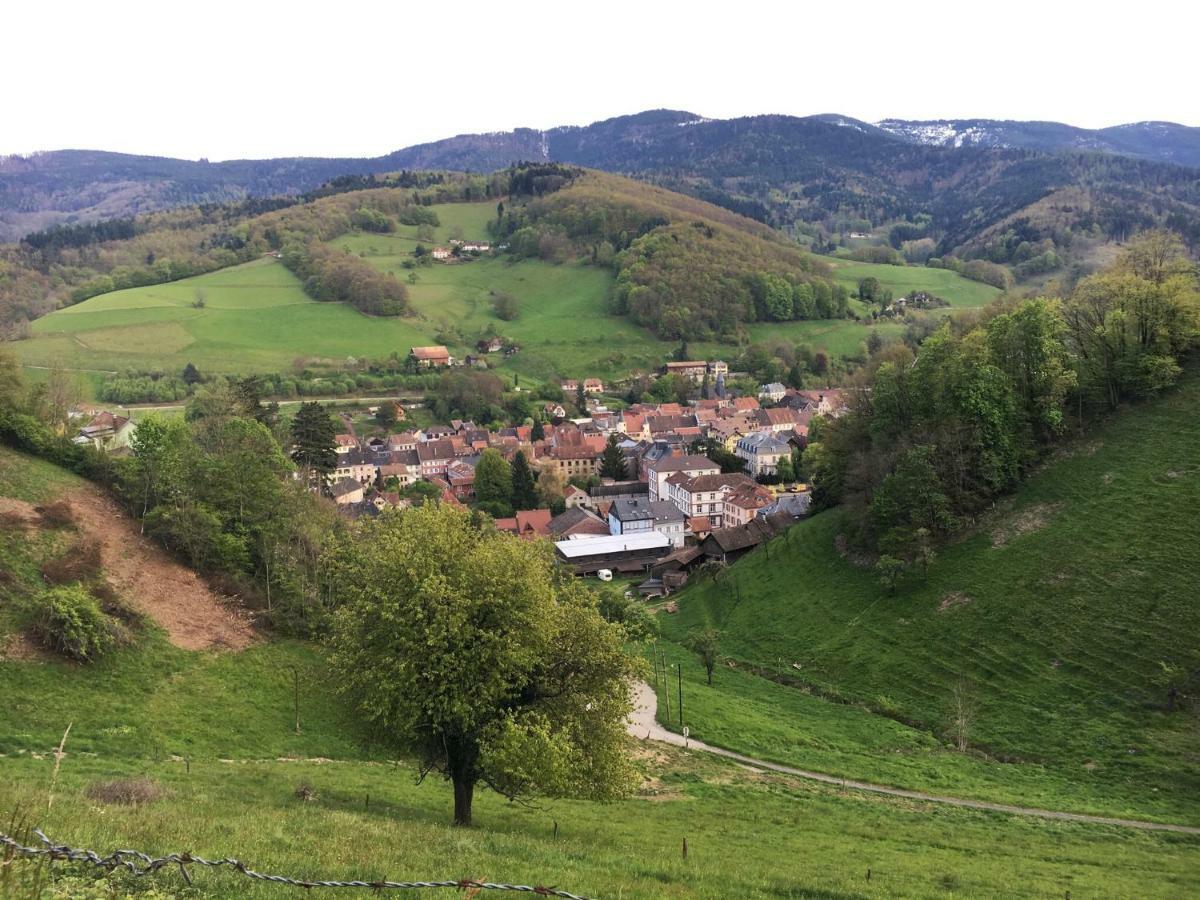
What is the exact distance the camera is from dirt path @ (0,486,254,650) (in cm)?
2886

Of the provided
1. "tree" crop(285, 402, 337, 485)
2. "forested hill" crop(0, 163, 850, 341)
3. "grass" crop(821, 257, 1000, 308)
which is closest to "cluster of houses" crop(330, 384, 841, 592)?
"tree" crop(285, 402, 337, 485)

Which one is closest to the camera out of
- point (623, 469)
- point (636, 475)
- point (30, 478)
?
point (30, 478)

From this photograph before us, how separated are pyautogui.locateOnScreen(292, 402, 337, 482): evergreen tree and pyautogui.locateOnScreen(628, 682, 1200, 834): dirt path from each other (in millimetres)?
32217

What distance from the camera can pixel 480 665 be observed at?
55.8 feet

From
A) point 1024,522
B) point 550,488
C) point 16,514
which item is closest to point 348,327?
point 550,488

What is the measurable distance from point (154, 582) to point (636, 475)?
70685mm

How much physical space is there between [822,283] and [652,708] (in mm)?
149752

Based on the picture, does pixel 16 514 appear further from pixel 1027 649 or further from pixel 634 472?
pixel 634 472

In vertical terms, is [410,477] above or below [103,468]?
below

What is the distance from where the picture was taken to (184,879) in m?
8.64

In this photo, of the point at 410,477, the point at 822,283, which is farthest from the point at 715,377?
the point at 410,477

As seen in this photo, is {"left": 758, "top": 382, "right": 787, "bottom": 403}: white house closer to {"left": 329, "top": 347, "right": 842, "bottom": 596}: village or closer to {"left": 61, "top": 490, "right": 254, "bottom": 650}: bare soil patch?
{"left": 329, "top": 347, "right": 842, "bottom": 596}: village

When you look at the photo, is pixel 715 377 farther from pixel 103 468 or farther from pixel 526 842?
pixel 526 842

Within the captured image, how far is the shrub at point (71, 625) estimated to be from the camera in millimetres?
24328
